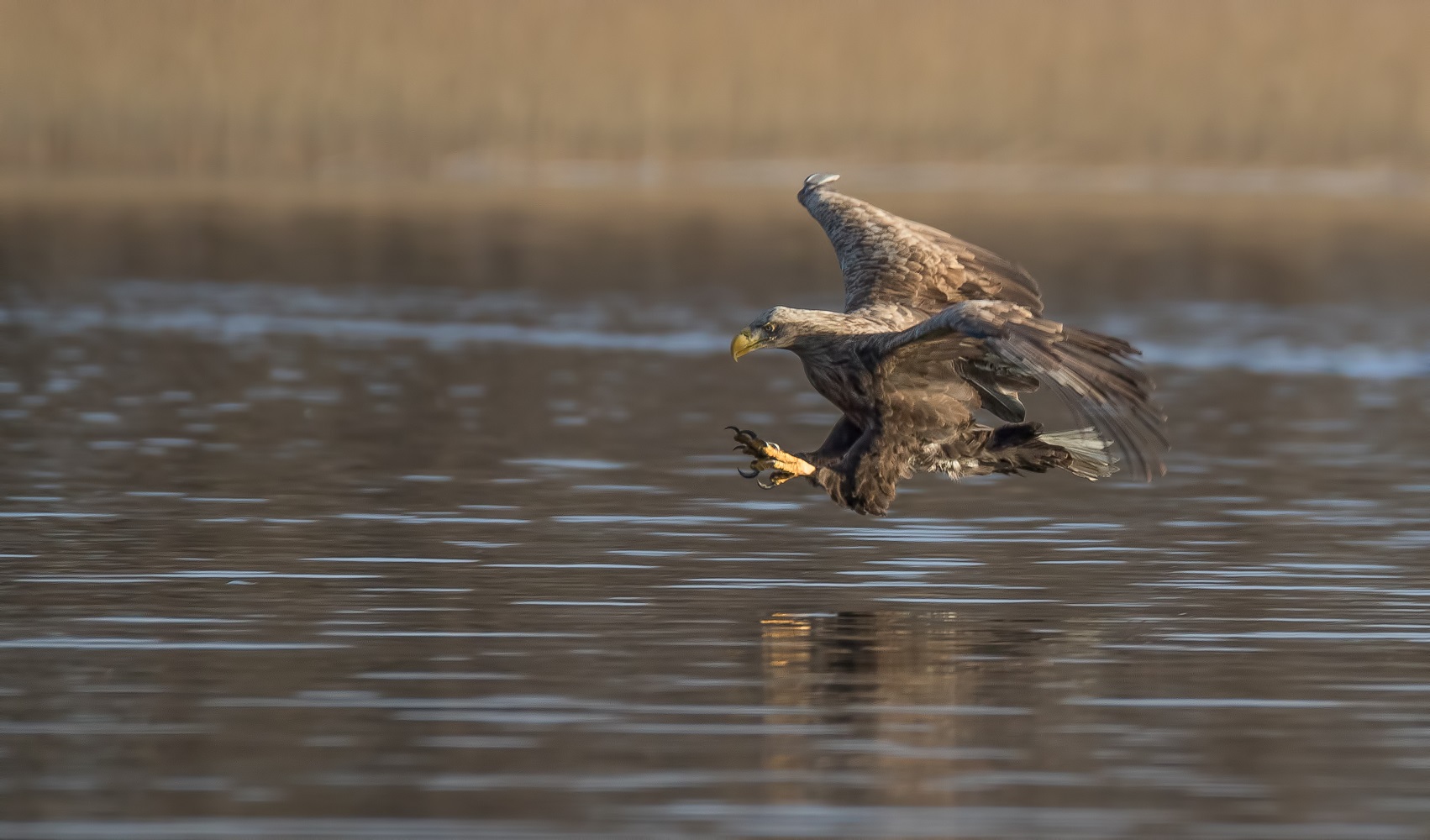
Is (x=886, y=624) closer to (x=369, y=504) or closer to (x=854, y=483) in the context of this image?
(x=854, y=483)

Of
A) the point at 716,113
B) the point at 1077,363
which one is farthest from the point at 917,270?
the point at 716,113

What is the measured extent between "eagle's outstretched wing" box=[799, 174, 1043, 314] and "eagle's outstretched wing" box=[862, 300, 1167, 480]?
222cm

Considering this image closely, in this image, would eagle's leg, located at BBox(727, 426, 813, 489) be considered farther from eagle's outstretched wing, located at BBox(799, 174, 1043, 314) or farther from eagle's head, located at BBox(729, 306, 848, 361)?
eagle's outstretched wing, located at BBox(799, 174, 1043, 314)

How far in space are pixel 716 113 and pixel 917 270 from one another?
4348 cm

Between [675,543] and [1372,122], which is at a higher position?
[1372,122]

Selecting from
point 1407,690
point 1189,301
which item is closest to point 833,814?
point 1407,690

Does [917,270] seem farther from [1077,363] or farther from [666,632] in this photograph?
[666,632]

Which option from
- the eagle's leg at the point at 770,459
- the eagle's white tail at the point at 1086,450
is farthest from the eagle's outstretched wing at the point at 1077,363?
the eagle's white tail at the point at 1086,450

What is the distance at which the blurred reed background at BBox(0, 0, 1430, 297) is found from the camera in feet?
181

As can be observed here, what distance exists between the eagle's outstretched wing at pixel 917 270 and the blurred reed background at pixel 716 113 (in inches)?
1351

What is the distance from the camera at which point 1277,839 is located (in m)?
8.02

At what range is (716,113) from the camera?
56906 mm

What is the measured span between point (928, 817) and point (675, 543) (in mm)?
5634

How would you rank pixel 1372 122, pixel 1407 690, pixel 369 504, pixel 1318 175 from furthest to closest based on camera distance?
pixel 1318 175 < pixel 1372 122 < pixel 369 504 < pixel 1407 690
